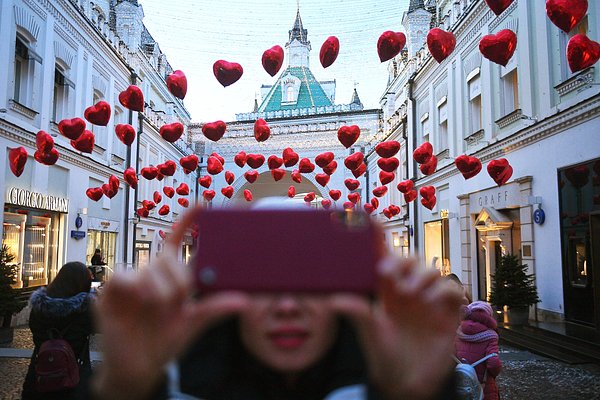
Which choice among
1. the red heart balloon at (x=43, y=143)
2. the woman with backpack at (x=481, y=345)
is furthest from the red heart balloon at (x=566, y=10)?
the red heart balloon at (x=43, y=143)

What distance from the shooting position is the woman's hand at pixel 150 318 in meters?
0.98

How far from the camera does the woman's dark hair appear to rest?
11.0ft

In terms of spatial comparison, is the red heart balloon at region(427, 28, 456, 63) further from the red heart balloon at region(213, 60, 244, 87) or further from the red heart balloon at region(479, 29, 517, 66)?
the red heart balloon at region(213, 60, 244, 87)

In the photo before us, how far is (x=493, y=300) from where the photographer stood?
11477mm

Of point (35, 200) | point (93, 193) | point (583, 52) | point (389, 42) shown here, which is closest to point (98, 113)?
point (35, 200)

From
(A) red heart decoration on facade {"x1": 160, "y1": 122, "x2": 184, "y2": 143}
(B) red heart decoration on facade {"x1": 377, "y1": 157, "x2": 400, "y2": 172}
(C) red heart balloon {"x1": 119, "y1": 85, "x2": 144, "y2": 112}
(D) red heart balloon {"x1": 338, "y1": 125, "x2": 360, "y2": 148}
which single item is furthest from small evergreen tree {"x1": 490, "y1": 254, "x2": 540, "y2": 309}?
(C) red heart balloon {"x1": 119, "y1": 85, "x2": 144, "y2": 112}

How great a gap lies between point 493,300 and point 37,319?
10301mm

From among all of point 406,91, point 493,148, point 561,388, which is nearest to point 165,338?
point 561,388

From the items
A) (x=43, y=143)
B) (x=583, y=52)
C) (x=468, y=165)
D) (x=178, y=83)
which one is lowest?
(x=468, y=165)

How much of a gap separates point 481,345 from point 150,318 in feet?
11.5

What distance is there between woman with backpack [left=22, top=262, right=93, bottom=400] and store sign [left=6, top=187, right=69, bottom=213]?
9412 mm

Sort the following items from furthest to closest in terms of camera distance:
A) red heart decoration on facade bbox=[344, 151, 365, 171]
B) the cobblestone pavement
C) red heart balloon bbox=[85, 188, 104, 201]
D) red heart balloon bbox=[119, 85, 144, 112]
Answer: red heart decoration on facade bbox=[344, 151, 365, 171], red heart balloon bbox=[85, 188, 104, 201], red heart balloon bbox=[119, 85, 144, 112], the cobblestone pavement

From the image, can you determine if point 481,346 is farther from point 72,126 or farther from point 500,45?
point 72,126

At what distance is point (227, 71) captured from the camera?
412 inches
